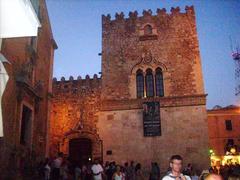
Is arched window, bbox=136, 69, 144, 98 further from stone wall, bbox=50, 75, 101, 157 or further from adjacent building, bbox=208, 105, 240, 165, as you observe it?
adjacent building, bbox=208, 105, 240, 165

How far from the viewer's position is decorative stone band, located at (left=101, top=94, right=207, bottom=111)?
16734 mm

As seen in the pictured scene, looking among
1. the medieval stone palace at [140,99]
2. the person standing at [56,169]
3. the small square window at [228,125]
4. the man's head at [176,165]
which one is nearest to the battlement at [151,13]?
the medieval stone palace at [140,99]

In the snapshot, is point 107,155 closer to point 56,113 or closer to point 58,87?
point 56,113

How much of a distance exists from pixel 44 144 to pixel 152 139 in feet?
19.7

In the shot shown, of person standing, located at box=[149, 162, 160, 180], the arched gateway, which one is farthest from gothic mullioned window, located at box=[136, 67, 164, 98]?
person standing, located at box=[149, 162, 160, 180]

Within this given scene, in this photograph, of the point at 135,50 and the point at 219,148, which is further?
the point at 219,148

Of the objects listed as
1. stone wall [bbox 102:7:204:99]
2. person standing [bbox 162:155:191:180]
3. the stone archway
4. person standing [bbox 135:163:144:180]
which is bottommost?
person standing [bbox 135:163:144:180]

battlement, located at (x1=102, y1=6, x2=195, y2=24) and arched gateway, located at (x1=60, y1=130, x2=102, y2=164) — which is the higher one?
battlement, located at (x1=102, y1=6, x2=195, y2=24)

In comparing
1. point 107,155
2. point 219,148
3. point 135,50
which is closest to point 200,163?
point 107,155

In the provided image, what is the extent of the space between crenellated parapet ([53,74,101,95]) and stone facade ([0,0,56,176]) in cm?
425

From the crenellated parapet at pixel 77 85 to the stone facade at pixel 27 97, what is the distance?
14.0 ft

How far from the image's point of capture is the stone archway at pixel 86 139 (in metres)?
18.6

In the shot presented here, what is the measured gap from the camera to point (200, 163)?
51.4 ft

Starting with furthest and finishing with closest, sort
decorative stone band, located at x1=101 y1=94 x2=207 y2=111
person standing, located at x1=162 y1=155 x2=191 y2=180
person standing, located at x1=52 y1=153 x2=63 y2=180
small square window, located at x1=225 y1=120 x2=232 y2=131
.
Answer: small square window, located at x1=225 y1=120 x2=232 y2=131
decorative stone band, located at x1=101 y1=94 x2=207 y2=111
person standing, located at x1=52 y1=153 x2=63 y2=180
person standing, located at x1=162 y1=155 x2=191 y2=180
